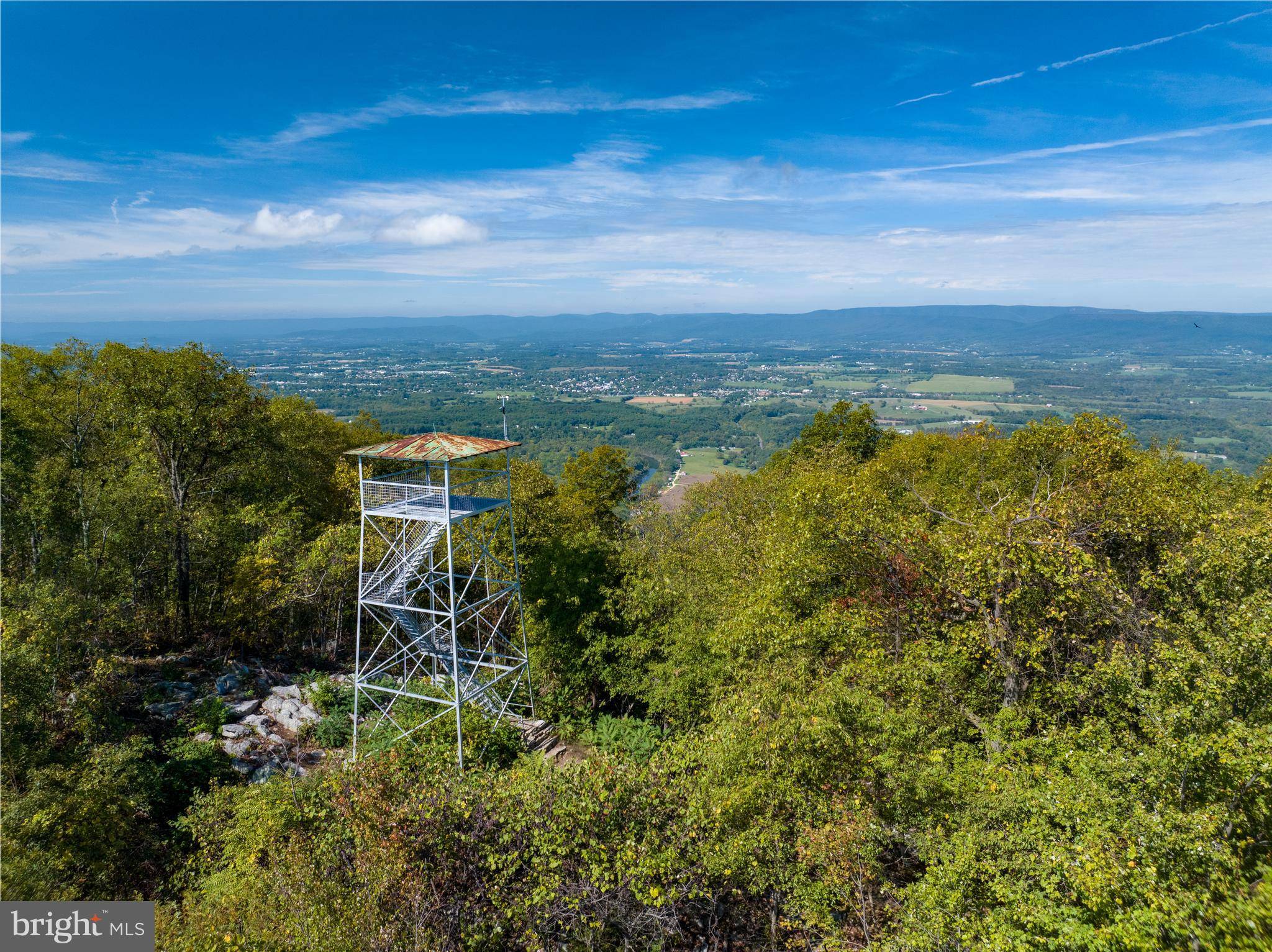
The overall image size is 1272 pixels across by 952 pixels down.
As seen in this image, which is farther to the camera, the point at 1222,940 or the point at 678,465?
the point at 678,465

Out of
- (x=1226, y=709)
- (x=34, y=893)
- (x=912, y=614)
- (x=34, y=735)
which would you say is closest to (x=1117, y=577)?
(x=912, y=614)

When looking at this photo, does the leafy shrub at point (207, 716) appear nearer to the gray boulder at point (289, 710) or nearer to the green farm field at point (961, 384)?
the gray boulder at point (289, 710)

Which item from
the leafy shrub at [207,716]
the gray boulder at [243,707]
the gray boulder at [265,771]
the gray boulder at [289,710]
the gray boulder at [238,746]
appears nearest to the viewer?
the gray boulder at [265,771]

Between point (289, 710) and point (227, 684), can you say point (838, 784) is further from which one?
point (227, 684)

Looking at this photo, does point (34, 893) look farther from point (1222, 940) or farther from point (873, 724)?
point (1222, 940)

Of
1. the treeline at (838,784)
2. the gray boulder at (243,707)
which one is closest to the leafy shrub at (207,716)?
the gray boulder at (243,707)
